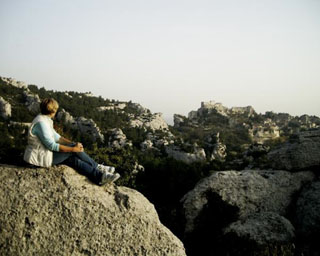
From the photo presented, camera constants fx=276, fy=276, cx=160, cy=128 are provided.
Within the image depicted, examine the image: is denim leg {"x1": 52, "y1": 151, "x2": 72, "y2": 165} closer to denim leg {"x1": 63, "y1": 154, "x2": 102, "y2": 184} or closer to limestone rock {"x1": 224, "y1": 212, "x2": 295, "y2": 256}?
denim leg {"x1": 63, "y1": 154, "x2": 102, "y2": 184}

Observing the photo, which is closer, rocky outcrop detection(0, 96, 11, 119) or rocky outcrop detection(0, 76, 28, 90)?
rocky outcrop detection(0, 96, 11, 119)

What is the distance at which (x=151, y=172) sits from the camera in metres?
31.5

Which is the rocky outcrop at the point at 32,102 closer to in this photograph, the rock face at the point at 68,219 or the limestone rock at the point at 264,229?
the limestone rock at the point at 264,229

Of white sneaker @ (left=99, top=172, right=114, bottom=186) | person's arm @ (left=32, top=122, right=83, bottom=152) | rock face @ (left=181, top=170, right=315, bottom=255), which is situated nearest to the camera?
person's arm @ (left=32, top=122, right=83, bottom=152)

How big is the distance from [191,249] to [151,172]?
17.2 meters

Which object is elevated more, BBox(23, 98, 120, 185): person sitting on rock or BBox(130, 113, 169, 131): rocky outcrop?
BBox(130, 113, 169, 131): rocky outcrop

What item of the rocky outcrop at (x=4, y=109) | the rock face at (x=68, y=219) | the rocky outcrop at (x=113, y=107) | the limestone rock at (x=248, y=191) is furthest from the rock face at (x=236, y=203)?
the rocky outcrop at (x=113, y=107)

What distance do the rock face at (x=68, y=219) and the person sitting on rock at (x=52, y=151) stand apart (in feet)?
0.76

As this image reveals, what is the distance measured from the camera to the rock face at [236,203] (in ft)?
43.0

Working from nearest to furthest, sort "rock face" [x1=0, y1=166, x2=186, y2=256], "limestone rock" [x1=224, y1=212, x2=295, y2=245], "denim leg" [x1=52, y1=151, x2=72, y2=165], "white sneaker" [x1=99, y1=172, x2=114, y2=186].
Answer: "rock face" [x1=0, y1=166, x2=186, y2=256], "denim leg" [x1=52, y1=151, x2=72, y2=165], "white sneaker" [x1=99, y1=172, x2=114, y2=186], "limestone rock" [x1=224, y1=212, x2=295, y2=245]

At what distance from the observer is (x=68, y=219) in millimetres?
7023

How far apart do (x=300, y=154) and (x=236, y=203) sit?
6147 mm

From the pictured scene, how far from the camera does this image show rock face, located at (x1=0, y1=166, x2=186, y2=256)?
6746 mm

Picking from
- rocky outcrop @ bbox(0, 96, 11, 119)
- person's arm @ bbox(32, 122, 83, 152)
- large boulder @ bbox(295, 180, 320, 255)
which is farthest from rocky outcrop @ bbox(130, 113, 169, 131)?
person's arm @ bbox(32, 122, 83, 152)
